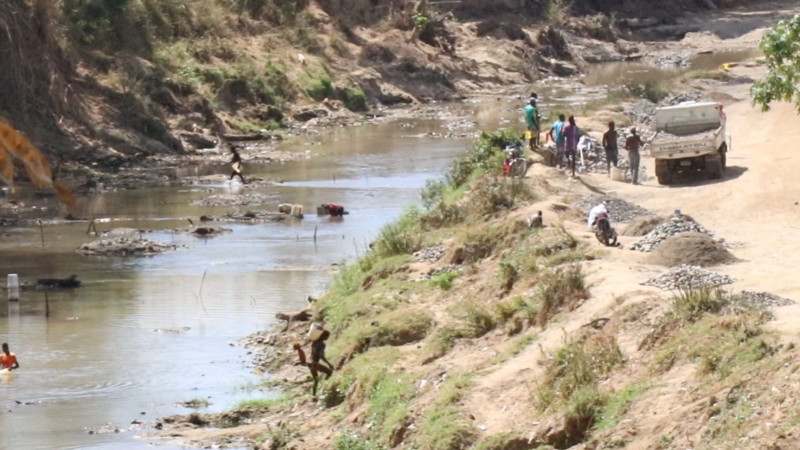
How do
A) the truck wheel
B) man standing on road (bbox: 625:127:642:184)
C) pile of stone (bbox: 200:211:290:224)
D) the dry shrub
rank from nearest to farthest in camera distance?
the dry shrub < man standing on road (bbox: 625:127:642:184) < the truck wheel < pile of stone (bbox: 200:211:290:224)

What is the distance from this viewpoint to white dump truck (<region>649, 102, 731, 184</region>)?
3306 cm

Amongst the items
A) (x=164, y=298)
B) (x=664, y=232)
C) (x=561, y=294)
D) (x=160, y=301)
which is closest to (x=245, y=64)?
(x=164, y=298)

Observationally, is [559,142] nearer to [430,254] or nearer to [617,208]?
[617,208]

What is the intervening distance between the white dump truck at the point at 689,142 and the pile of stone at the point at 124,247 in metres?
10.7

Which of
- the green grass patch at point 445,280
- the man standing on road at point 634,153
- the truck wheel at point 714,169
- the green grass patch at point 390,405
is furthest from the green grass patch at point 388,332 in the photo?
the truck wheel at point 714,169

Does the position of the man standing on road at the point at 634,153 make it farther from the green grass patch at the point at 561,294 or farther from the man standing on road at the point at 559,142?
the green grass patch at the point at 561,294

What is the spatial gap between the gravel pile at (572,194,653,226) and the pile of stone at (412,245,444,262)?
11.4 ft

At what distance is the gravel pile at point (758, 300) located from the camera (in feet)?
50.4

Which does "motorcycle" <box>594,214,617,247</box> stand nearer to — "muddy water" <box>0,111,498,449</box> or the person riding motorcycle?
the person riding motorcycle

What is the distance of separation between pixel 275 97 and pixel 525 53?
2083cm

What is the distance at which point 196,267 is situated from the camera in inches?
1173

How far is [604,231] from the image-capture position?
2236cm

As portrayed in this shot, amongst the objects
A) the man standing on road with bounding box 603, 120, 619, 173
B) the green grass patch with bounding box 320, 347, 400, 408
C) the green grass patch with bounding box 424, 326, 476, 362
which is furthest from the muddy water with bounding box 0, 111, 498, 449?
the man standing on road with bounding box 603, 120, 619, 173

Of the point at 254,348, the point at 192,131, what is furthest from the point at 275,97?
the point at 254,348
